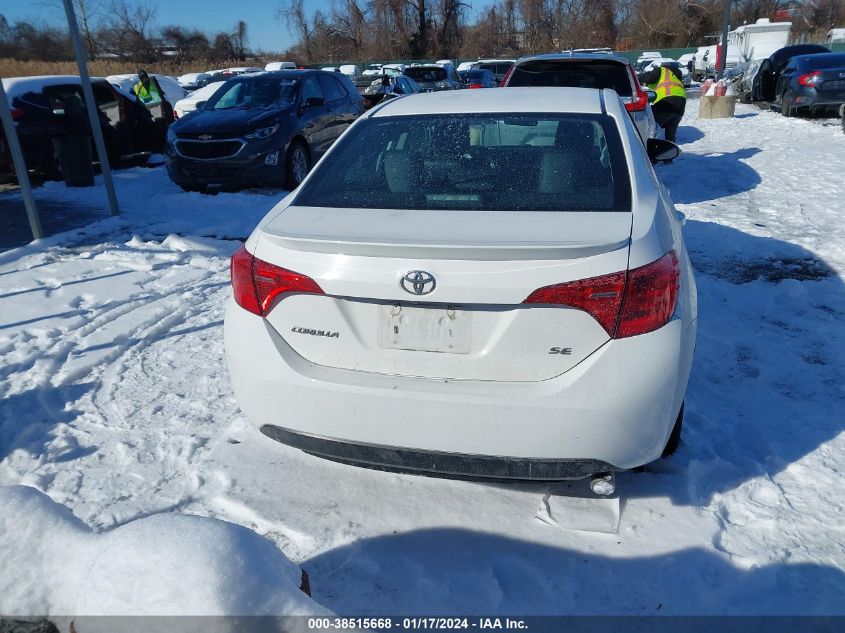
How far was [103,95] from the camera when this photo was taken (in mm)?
12516

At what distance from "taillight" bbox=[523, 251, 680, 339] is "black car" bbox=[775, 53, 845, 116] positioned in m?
16.8

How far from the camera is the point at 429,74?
24812mm

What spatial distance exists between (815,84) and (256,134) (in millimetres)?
13507

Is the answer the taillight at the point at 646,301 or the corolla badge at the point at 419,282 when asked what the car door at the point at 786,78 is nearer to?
the taillight at the point at 646,301

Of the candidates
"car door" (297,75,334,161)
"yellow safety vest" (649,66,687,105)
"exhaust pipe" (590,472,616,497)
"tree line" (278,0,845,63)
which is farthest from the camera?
"tree line" (278,0,845,63)

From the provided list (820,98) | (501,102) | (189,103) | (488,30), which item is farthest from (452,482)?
(488,30)

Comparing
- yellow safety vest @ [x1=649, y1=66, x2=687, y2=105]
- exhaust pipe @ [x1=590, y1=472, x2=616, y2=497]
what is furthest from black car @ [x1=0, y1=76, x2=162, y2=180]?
exhaust pipe @ [x1=590, y1=472, x2=616, y2=497]

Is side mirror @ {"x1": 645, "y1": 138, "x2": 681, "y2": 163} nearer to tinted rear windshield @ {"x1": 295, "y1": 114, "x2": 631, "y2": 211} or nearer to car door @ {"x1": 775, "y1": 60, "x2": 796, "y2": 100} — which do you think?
tinted rear windshield @ {"x1": 295, "y1": 114, "x2": 631, "y2": 211}

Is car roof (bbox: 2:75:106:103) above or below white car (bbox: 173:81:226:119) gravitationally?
above

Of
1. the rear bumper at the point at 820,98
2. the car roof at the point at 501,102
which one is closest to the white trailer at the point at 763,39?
the rear bumper at the point at 820,98

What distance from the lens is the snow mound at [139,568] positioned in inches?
66.7

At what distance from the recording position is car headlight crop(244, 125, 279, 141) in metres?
9.67

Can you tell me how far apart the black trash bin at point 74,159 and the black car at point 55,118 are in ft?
0.31

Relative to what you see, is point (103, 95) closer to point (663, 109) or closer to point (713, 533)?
point (663, 109)
